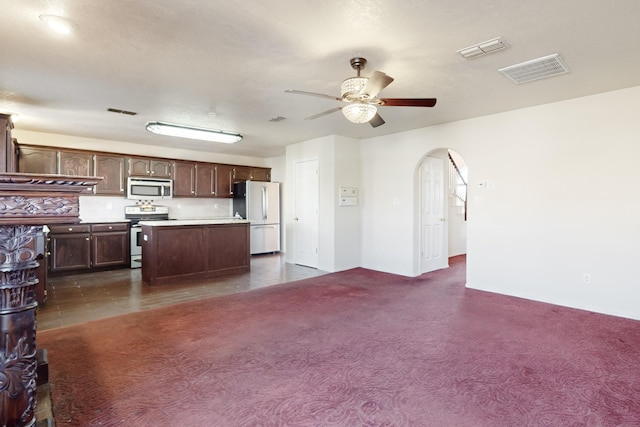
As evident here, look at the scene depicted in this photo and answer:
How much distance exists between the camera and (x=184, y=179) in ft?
24.1

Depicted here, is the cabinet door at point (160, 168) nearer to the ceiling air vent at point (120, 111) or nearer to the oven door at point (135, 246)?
the oven door at point (135, 246)

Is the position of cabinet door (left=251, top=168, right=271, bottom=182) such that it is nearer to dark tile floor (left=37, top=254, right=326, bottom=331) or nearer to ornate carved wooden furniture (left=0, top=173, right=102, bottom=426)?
dark tile floor (left=37, top=254, right=326, bottom=331)

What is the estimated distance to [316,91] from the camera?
12.4ft

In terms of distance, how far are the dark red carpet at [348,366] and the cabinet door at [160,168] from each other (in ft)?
12.6

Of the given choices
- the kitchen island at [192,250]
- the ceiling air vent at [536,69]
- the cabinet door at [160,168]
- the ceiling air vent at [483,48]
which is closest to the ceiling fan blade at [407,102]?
the ceiling air vent at [483,48]

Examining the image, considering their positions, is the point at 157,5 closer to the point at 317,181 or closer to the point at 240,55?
the point at 240,55

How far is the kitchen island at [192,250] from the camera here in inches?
201

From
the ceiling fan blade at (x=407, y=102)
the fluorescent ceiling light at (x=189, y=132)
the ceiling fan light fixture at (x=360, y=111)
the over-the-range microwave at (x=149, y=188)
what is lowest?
the over-the-range microwave at (x=149, y=188)

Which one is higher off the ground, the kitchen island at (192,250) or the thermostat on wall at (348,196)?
the thermostat on wall at (348,196)

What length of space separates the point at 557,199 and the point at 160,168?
276 inches

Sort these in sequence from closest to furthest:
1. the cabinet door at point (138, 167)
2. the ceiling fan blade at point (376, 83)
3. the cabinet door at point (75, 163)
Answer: the ceiling fan blade at point (376, 83), the cabinet door at point (75, 163), the cabinet door at point (138, 167)

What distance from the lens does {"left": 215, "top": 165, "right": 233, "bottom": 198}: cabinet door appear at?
7.89 m

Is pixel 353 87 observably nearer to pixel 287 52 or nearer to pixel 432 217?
pixel 287 52

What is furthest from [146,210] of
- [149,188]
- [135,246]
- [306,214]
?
[306,214]
